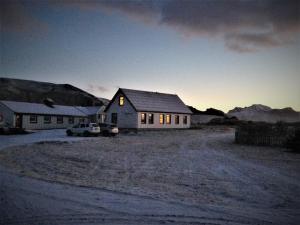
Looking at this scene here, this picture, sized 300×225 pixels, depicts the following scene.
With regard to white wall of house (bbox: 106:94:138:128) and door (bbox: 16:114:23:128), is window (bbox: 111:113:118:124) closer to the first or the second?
white wall of house (bbox: 106:94:138:128)

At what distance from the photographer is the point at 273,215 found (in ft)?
18.8

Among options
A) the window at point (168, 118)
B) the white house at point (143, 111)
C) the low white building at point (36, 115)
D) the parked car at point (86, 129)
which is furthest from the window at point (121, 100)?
the low white building at point (36, 115)

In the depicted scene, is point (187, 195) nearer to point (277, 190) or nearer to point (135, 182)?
point (135, 182)

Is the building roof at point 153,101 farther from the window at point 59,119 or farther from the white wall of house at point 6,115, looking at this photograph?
the white wall of house at point 6,115

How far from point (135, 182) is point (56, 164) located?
5088mm

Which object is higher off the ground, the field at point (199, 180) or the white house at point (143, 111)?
the white house at point (143, 111)

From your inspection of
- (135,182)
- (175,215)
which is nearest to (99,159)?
(135,182)

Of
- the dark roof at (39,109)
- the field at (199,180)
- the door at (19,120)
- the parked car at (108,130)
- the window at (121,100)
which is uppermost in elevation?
the window at (121,100)

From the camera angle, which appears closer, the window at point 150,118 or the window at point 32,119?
the window at point 150,118

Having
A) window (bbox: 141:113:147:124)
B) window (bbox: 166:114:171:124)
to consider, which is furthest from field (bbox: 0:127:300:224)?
window (bbox: 166:114:171:124)

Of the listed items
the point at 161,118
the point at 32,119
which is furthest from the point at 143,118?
the point at 32,119

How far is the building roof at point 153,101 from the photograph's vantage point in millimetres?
39781

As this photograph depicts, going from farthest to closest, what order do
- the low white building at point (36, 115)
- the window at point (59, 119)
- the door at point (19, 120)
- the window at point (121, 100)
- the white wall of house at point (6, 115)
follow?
the window at point (59, 119)
the door at point (19, 120)
the low white building at point (36, 115)
the white wall of house at point (6, 115)
the window at point (121, 100)

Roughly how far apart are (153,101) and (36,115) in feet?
64.7
